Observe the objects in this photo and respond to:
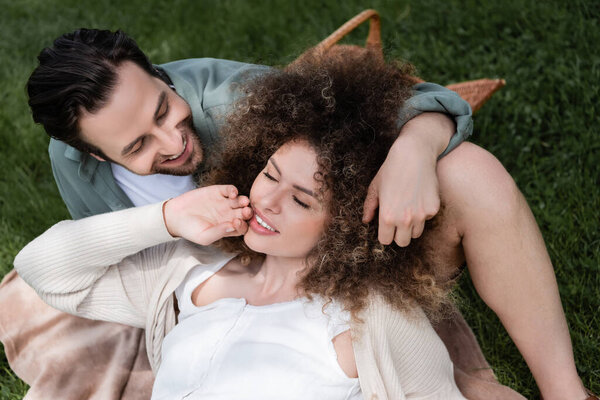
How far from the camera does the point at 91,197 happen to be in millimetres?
2891

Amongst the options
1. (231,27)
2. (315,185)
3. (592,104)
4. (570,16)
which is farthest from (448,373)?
(231,27)

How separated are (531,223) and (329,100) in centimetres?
82

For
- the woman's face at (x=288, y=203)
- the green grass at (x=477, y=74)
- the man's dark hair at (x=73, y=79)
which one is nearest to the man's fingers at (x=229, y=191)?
the woman's face at (x=288, y=203)

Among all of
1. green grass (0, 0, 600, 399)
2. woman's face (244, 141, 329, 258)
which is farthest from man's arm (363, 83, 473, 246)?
green grass (0, 0, 600, 399)

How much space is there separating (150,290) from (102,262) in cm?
23

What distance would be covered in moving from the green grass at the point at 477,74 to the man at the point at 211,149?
430 mm

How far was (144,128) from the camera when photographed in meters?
2.48

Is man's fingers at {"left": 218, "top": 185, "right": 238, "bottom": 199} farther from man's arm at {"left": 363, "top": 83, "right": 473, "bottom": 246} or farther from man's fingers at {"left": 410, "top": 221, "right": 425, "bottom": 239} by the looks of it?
man's fingers at {"left": 410, "top": 221, "right": 425, "bottom": 239}

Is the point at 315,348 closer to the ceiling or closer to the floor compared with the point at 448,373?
closer to the ceiling

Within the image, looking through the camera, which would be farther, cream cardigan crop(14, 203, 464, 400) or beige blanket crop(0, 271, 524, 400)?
beige blanket crop(0, 271, 524, 400)

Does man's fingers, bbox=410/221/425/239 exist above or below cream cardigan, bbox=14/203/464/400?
above

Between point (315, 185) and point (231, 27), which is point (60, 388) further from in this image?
point (231, 27)

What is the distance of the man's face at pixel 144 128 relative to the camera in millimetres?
2439

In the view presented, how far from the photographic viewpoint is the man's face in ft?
8.00
